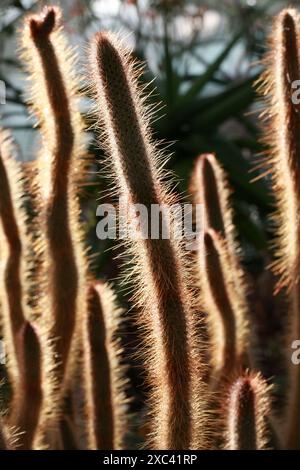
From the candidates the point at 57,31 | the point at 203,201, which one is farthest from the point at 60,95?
the point at 203,201

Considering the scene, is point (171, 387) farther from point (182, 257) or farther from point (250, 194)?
point (250, 194)

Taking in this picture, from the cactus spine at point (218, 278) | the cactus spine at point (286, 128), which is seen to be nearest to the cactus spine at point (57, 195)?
the cactus spine at point (218, 278)

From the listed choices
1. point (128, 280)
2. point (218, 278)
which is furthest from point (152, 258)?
point (218, 278)

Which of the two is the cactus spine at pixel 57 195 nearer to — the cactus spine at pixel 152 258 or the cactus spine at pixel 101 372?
the cactus spine at pixel 101 372

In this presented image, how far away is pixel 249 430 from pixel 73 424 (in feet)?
2.29

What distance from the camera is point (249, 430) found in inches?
50.5

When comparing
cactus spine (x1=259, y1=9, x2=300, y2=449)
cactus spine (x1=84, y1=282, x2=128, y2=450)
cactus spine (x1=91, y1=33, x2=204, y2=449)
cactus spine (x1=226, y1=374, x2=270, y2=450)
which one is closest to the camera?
cactus spine (x1=91, y1=33, x2=204, y2=449)

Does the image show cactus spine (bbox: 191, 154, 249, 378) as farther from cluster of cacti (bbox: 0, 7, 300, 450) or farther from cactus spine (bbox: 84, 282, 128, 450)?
cactus spine (bbox: 84, 282, 128, 450)

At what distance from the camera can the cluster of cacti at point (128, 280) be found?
1.16 metres

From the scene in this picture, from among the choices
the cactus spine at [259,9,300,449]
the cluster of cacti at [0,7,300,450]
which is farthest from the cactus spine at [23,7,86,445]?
the cactus spine at [259,9,300,449]

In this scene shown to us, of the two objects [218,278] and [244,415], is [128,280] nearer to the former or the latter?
[218,278]

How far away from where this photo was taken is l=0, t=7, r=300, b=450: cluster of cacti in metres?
1.16

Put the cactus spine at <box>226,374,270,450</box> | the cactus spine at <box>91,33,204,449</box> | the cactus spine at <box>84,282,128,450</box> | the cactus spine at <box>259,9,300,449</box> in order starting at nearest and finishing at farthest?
the cactus spine at <box>91,33,204,449</box> < the cactus spine at <box>226,374,270,450</box> < the cactus spine at <box>259,9,300,449</box> < the cactus spine at <box>84,282,128,450</box>

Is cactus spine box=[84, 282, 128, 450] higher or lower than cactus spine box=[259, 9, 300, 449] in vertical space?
lower
